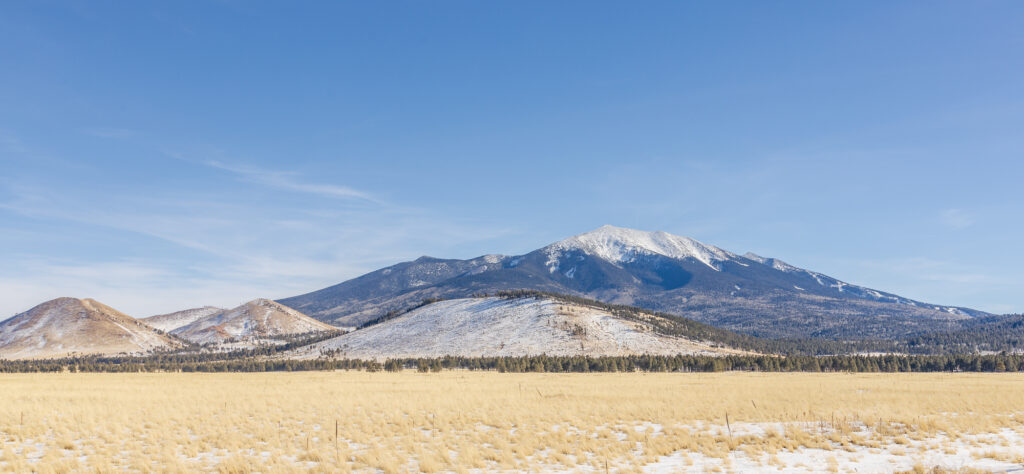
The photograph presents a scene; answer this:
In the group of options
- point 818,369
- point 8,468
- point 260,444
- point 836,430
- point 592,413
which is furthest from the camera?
point 818,369

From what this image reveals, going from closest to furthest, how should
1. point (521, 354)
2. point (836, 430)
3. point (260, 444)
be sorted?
point (260, 444) < point (836, 430) < point (521, 354)

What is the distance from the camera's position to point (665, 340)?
185500mm

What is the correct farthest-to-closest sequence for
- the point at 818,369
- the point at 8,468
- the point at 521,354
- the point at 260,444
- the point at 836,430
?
the point at 521,354 < the point at 818,369 < the point at 836,430 < the point at 260,444 < the point at 8,468

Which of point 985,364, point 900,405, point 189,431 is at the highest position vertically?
point 189,431

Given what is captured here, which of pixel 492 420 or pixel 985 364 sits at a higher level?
pixel 492 420

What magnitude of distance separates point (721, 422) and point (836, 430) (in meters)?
5.10

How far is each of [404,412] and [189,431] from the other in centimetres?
1143

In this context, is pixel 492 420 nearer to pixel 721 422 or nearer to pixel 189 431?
pixel 721 422

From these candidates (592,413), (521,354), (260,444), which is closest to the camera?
(260,444)

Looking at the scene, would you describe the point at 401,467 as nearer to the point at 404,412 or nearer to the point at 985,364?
the point at 404,412

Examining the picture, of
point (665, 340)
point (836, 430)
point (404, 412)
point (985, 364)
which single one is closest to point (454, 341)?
point (665, 340)

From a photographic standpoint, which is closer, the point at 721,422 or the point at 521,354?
the point at 721,422

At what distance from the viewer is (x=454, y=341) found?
189000 mm

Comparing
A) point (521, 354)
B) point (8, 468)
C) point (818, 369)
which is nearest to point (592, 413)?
point (8, 468)
